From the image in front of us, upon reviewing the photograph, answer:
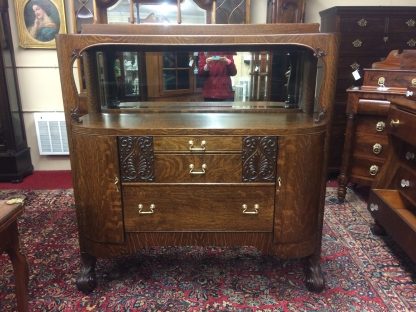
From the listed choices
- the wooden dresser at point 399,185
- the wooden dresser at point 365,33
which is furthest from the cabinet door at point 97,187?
the wooden dresser at point 365,33

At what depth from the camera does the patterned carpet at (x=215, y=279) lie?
1.85 meters

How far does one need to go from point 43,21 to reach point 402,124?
3.44 metres

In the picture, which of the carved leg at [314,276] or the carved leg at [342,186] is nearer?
the carved leg at [314,276]

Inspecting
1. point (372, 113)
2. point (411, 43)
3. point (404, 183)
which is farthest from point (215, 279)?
point (411, 43)

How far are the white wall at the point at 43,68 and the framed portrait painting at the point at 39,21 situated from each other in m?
0.07

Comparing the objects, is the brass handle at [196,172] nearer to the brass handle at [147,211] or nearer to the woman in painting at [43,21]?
the brass handle at [147,211]

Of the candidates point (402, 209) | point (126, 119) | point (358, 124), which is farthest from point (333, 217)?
point (126, 119)

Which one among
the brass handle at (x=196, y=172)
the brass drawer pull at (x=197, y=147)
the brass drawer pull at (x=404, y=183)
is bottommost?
the brass drawer pull at (x=404, y=183)

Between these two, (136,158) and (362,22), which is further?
(362,22)

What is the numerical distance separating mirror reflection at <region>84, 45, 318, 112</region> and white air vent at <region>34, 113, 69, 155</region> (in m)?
2.04

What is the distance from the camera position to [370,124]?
292 cm

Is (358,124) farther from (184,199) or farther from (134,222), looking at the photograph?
(134,222)

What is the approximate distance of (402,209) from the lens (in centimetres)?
229

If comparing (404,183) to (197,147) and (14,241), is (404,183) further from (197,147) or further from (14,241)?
(14,241)
